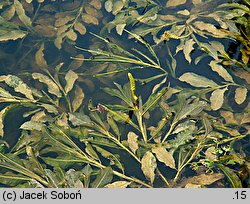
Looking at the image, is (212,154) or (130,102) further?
(130,102)

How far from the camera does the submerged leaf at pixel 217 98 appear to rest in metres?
1.54

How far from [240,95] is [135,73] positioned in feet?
1.38

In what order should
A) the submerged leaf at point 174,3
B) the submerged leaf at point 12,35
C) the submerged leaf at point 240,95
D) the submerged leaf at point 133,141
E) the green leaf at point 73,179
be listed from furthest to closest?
the submerged leaf at point 174,3, the submerged leaf at point 12,35, the submerged leaf at point 240,95, the submerged leaf at point 133,141, the green leaf at point 73,179

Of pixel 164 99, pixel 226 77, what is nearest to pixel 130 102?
pixel 164 99

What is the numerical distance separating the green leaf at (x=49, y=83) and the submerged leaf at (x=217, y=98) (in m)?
0.58

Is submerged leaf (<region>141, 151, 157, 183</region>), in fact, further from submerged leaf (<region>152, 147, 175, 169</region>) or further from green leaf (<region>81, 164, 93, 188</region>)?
green leaf (<region>81, 164, 93, 188</region>)

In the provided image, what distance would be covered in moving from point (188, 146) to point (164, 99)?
0.23 m

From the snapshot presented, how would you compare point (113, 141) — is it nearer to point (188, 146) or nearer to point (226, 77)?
point (188, 146)

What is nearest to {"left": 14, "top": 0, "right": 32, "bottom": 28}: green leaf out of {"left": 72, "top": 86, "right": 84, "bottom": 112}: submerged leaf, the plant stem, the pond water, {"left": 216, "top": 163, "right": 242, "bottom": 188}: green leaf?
the pond water

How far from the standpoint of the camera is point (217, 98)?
5.12 feet

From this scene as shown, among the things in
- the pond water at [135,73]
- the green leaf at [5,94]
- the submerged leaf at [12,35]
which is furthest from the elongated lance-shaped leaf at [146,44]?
the green leaf at [5,94]

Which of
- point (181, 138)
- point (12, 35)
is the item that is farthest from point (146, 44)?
point (12, 35)

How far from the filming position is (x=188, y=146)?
1.45 m

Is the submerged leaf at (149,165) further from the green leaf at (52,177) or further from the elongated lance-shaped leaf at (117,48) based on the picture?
the elongated lance-shaped leaf at (117,48)
